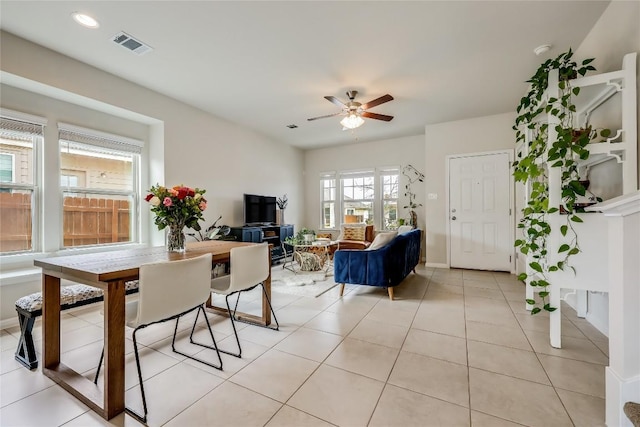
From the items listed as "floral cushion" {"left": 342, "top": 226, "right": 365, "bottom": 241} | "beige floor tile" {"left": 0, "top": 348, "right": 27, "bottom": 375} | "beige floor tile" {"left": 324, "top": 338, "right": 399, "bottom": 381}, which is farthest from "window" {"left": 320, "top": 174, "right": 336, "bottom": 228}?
"beige floor tile" {"left": 0, "top": 348, "right": 27, "bottom": 375}

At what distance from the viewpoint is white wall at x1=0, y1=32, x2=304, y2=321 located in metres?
2.70

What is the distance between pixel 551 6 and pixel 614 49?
59cm

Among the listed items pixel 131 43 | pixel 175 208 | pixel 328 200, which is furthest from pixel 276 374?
pixel 328 200

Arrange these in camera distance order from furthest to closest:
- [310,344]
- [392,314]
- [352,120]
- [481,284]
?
[481,284]
[352,120]
[392,314]
[310,344]

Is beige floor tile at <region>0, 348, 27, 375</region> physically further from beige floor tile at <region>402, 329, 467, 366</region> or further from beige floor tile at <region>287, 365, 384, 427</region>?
beige floor tile at <region>402, 329, 467, 366</region>

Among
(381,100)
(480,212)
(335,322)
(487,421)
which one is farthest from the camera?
(480,212)

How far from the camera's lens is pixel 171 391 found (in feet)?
5.35

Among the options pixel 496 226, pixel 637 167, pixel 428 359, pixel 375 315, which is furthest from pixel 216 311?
pixel 496 226

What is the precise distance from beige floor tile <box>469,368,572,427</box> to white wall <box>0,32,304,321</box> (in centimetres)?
406

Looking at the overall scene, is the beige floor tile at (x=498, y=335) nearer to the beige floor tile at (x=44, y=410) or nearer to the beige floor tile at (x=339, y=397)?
the beige floor tile at (x=339, y=397)

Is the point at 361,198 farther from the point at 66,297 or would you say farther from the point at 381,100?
the point at 66,297

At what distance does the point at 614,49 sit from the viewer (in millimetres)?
2133

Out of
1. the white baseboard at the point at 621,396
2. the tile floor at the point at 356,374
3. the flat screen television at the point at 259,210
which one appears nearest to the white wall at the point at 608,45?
the tile floor at the point at 356,374

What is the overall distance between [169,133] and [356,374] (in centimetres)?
396
